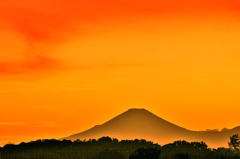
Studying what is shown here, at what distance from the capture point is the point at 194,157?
7835 inches

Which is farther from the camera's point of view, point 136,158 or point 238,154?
point 238,154

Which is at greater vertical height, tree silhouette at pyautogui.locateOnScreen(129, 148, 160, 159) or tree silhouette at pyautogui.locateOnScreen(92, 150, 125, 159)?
tree silhouette at pyautogui.locateOnScreen(92, 150, 125, 159)

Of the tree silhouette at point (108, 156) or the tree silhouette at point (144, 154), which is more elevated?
the tree silhouette at point (108, 156)

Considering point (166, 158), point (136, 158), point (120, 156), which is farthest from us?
point (120, 156)

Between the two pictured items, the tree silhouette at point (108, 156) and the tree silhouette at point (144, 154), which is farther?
the tree silhouette at point (108, 156)

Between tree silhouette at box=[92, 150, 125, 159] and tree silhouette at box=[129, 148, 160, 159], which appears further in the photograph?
tree silhouette at box=[92, 150, 125, 159]

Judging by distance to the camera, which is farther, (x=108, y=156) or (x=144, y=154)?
(x=108, y=156)

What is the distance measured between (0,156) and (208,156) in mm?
70492

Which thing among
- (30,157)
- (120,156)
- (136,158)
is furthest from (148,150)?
(30,157)

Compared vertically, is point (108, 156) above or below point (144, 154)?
above

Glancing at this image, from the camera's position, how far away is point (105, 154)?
7849 inches

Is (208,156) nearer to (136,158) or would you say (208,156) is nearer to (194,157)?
(194,157)

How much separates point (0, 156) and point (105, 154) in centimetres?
3545

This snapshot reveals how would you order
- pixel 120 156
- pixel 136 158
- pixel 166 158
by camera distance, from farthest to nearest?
pixel 120 156, pixel 166 158, pixel 136 158
